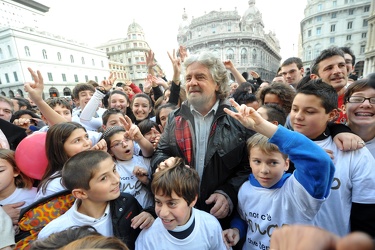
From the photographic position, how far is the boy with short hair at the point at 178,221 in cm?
152

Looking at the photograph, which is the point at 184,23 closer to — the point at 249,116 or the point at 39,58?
the point at 39,58

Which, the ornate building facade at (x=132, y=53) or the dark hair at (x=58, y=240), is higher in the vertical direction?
the ornate building facade at (x=132, y=53)

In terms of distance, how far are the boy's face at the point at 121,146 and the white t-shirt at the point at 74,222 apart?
0.77 m

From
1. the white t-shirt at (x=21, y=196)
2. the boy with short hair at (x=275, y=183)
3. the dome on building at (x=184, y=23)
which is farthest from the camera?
Answer: the dome on building at (x=184, y=23)

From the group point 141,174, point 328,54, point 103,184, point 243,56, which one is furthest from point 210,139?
point 243,56

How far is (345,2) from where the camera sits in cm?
3975

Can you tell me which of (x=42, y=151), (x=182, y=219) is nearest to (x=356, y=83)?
(x=182, y=219)

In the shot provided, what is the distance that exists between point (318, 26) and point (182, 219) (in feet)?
182

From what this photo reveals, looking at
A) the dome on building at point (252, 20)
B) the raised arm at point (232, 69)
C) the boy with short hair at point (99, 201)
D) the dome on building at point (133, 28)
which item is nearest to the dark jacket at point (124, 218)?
the boy with short hair at point (99, 201)

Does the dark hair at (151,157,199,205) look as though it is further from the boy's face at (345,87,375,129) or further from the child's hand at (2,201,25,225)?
the boy's face at (345,87,375,129)

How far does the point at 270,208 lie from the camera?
1.58 meters

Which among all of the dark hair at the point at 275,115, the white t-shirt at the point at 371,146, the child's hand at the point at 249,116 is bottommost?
the white t-shirt at the point at 371,146

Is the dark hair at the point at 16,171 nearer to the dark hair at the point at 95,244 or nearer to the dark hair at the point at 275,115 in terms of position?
the dark hair at the point at 95,244

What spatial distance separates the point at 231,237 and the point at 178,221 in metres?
0.55
